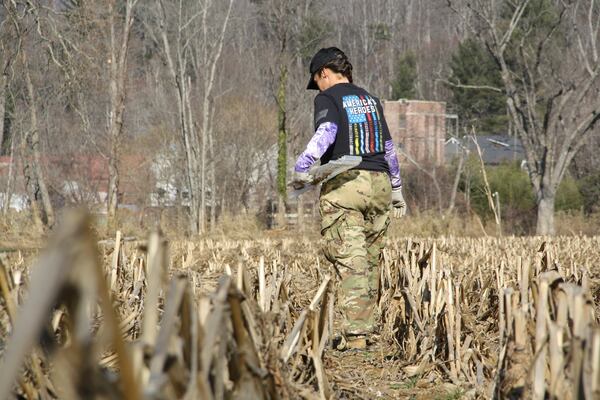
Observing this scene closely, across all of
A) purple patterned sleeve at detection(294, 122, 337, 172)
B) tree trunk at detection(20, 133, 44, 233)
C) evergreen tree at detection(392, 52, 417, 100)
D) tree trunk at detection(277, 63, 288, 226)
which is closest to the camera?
purple patterned sleeve at detection(294, 122, 337, 172)

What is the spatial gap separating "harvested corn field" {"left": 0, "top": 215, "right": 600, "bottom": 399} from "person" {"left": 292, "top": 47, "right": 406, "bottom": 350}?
0.76 ft

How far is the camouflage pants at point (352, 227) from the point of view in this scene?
5137 millimetres

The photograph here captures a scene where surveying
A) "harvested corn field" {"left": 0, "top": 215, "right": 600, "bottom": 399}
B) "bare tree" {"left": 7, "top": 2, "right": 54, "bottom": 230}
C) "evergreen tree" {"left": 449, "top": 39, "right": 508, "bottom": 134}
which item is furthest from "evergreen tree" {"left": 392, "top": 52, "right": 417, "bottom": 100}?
"harvested corn field" {"left": 0, "top": 215, "right": 600, "bottom": 399}

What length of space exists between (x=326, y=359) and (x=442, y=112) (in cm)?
4459

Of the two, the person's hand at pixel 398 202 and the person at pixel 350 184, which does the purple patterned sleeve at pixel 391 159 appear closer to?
the person at pixel 350 184

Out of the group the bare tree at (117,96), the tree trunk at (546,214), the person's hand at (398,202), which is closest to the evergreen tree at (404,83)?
the bare tree at (117,96)

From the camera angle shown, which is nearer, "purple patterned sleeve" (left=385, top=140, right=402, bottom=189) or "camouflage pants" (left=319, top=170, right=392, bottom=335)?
"camouflage pants" (left=319, top=170, right=392, bottom=335)

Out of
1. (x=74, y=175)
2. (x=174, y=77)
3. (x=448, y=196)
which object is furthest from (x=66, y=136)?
(x=448, y=196)

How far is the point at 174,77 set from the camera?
2833 centimetres

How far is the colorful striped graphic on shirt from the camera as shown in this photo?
5223mm

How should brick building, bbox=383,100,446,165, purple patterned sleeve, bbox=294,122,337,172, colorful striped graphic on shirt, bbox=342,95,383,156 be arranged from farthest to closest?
brick building, bbox=383,100,446,165 < colorful striped graphic on shirt, bbox=342,95,383,156 < purple patterned sleeve, bbox=294,122,337,172

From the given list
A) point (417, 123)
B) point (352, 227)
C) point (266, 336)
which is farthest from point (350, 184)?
point (417, 123)

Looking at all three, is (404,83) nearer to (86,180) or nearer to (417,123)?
(417,123)

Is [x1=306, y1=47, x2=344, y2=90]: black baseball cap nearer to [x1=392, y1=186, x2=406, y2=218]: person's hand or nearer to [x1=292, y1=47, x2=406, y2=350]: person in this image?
[x1=292, y1=47, x2=406, y2=350]: person
